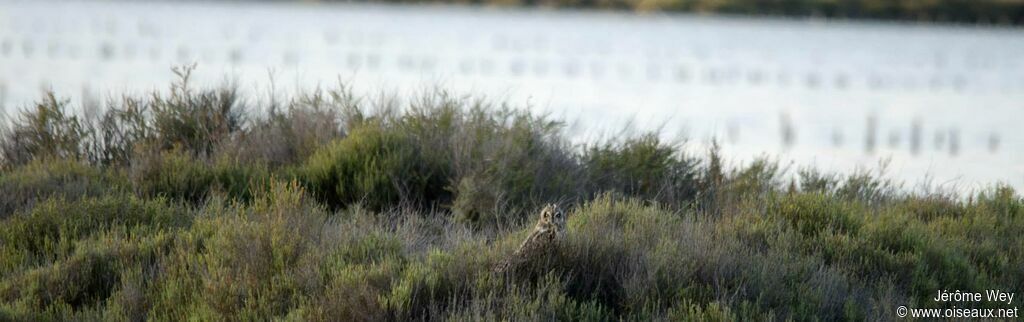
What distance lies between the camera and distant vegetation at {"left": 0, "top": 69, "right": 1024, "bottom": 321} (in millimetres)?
6398

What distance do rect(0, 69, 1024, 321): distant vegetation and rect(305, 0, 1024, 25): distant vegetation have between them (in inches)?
2365

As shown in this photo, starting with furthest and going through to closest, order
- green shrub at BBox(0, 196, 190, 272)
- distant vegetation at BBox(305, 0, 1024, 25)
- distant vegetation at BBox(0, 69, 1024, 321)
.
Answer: distant vegetation at BBox(305, 0, 1024, 25) → green shrub at BBox(0, 196, 190, 272) → distant vegetation at BBox(0, 69, 1024, 321)

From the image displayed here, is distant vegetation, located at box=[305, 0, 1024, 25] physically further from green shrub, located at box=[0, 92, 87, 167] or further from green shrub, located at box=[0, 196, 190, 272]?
green shrub, located at box=[0, 196, 190, 272]

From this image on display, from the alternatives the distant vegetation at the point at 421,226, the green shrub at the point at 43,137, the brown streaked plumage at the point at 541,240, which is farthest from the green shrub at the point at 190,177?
the brown streaked plumage at the point at 541,240

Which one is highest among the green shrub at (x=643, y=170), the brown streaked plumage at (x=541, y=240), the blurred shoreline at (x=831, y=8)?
the brown streaked plumage at (x=541, y=240)

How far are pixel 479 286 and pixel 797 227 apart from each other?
9.01ft

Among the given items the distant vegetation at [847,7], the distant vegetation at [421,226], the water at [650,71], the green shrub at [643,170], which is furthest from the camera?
the distant vegetation at [847,7]

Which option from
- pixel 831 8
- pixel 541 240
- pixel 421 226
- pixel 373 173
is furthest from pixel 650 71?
pixel 831 8

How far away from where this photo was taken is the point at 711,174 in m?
10.9

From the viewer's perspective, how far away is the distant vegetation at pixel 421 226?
6.40m

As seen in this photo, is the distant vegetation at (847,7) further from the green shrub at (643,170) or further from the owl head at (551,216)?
the owl head at (551,216)

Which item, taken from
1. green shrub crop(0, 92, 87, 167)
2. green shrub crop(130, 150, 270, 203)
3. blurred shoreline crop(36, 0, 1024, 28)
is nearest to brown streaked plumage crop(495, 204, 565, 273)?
green shrub crop(130, 150, 270, 203)

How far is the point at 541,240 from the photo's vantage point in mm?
6574

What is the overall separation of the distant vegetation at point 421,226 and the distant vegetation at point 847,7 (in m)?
60.1
